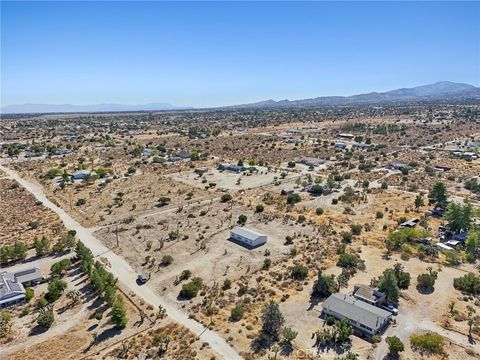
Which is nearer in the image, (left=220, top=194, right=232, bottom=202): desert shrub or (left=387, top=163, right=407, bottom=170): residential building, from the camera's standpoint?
(left=220, top=194, right=232, bottom=202): desert shrub

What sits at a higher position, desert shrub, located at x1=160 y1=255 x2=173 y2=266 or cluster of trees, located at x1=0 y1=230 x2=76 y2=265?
cluster of trees, located at x1=0 y1=230 x2=76 y2=265

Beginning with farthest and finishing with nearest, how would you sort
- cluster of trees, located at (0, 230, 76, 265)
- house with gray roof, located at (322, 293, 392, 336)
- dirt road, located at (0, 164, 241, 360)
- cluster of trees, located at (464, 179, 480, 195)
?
cluster of trees, located at (464, 179, 480, 195), cluster of trees, located at (0, 230, 76, 265), house with gray roof, located at (322, 293, 392, 336), dirt road, located at (0, 164, 241, 360)

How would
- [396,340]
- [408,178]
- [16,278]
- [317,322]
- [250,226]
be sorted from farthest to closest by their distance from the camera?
[408,178] < [250,226] < [16,278] < [317,322] < [396,340]

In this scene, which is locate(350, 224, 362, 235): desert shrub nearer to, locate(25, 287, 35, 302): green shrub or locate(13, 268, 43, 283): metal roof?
locate(13, 268, 43, 283): metal roof

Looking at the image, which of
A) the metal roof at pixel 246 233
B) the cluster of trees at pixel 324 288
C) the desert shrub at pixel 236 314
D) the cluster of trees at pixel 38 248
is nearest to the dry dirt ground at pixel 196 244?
the metal roof at pixel 246 233

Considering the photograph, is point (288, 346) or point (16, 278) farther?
point (16, 278)

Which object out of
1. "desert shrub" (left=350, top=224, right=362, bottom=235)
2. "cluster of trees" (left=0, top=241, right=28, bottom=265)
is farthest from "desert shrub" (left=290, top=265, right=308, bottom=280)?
"cluster of trees" (left=0, top=241, right=28, bottom=265)

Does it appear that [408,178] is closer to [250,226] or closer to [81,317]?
[250,226]

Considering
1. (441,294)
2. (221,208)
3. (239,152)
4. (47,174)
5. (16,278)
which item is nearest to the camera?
(441,294)

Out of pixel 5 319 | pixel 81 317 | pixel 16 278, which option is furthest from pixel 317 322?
pixel 16 278
